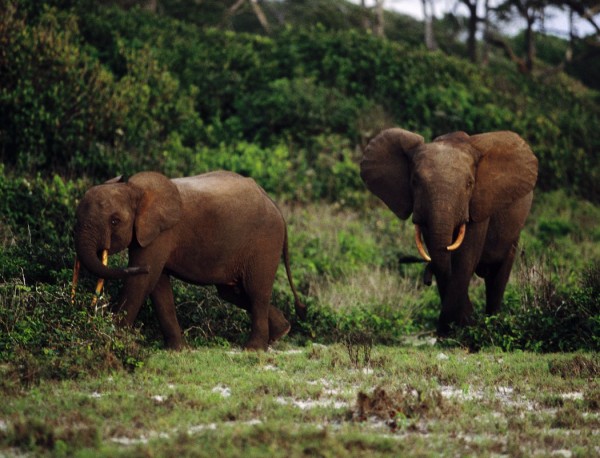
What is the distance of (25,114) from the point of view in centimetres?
1562

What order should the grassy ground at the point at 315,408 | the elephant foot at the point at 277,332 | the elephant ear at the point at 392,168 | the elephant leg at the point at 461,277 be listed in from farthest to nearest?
1. the elephant ear at the point at 392,168
2. the elephant leg at the point at 461,277
3. the elephant foot at the point at 277,332
4. the grassy ground at the point at 315,408

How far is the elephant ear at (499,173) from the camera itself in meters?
10.8

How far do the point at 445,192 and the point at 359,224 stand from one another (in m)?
6.15

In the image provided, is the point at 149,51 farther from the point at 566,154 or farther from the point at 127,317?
the point at 127,317

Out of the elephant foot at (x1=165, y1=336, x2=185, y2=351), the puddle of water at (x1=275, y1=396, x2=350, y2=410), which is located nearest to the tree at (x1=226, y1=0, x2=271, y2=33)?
the elephant foot at (x1=165, y1=336, x2=185, y2=351)

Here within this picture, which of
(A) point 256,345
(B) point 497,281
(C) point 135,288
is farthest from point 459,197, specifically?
(C) point 135,288

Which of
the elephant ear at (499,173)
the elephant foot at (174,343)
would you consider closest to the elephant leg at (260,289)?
the elephant foot at (174,343)

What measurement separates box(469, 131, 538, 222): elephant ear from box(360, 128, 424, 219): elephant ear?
0.75 metres

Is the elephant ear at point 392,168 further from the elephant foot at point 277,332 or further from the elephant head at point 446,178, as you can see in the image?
the elephant foot at point 277,332

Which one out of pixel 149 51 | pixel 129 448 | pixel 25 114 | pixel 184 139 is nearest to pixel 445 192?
pixel 129 448

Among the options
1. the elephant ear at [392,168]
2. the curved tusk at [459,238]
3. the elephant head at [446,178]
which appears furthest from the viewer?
the elephant ear at [392,168]

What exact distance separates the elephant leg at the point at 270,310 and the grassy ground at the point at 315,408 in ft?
3.86

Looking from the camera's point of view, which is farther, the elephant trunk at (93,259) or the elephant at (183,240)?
the elephant at (183,240)

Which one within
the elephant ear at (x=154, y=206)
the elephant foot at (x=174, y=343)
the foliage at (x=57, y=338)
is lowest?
the elephant foot at (x=174, y=343)
